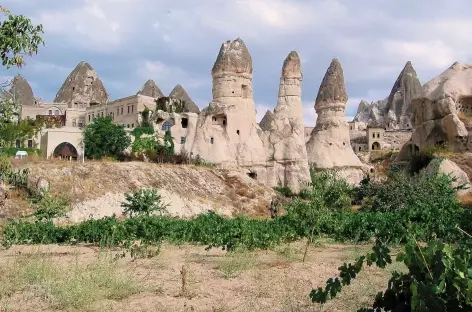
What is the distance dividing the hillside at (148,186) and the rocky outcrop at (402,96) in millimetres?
46159

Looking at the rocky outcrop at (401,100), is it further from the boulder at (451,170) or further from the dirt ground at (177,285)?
the dirt ground at (177,285)

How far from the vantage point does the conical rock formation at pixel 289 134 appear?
3400cm

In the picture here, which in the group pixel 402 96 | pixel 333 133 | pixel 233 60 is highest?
pixel 402 96

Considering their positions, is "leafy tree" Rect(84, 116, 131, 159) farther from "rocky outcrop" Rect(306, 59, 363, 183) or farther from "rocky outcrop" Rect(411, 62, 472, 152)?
"rocky outcrop" Rect(411, 62, 472, 152)

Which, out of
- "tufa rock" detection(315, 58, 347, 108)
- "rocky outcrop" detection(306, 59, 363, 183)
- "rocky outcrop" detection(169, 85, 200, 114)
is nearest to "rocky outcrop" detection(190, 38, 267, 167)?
"rocky outcrop" detection(306, 59, 363, 183)

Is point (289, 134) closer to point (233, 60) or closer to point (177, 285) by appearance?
point (233, 60)

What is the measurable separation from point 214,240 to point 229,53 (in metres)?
24.5

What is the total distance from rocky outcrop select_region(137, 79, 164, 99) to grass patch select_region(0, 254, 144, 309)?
5010cm

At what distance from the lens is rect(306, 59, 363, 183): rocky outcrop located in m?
37.2

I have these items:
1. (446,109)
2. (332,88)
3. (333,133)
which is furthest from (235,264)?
(332,88)

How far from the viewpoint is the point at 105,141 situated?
35719 millimetres

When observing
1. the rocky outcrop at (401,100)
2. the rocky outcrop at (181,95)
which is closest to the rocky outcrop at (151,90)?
the rocky outcrop at (181,95)

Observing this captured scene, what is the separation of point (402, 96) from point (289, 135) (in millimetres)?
43500

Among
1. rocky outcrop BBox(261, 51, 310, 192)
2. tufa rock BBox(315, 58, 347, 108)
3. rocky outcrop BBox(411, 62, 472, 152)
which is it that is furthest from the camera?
tufa rock BBox(315, 58, 347, 108)
